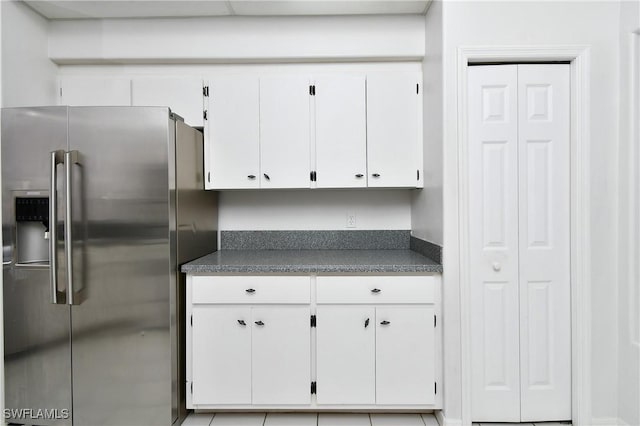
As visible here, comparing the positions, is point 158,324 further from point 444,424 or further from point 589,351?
point 589,351

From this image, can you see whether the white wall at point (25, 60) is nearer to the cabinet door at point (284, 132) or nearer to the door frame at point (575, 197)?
the cabinet door at point (284, 132)

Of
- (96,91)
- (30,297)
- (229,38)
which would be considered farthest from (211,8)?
(30,297)

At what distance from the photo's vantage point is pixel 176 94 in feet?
8.52

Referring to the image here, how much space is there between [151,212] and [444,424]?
6.27 ft

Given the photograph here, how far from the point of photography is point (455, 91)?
2.11 metres

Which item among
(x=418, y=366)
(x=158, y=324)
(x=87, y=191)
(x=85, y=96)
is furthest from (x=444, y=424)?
(x=85, y=96)

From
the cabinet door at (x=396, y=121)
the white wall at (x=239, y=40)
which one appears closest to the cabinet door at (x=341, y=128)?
the cabinet door at (x=396, y=121)

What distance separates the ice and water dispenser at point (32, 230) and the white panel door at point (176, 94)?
2.97ft

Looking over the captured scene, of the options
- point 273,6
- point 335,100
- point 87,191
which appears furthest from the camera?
point 335,100

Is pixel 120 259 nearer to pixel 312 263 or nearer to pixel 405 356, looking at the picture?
pixel 312 263

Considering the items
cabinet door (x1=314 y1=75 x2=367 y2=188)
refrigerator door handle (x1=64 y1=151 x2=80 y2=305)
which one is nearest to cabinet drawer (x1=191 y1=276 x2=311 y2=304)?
refrigerator door handle (x1=64 y1=151 x2=80 y2=305)

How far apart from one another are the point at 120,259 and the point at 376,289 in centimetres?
135

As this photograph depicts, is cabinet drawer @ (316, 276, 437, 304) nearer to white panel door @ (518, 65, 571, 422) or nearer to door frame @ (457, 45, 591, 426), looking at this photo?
door frame @ (457, 45, 591, 426)

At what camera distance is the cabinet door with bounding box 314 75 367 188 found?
8.42ft
